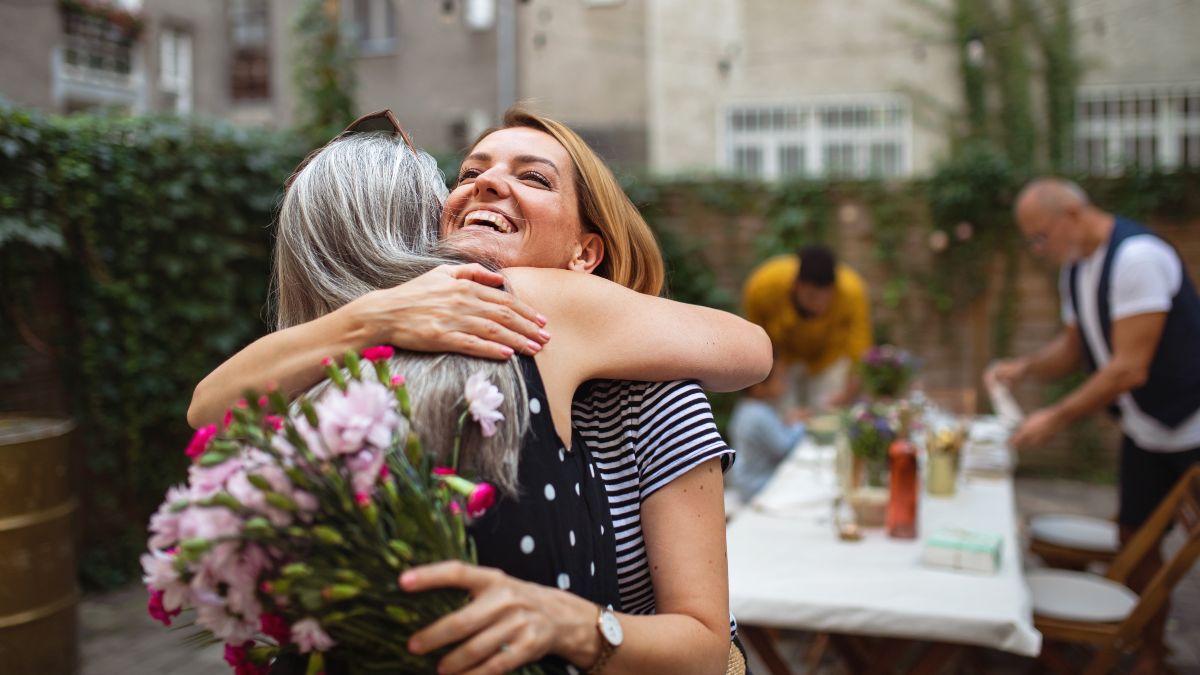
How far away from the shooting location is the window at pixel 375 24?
48.8 ft

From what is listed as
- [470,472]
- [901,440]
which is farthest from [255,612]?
[901,440]

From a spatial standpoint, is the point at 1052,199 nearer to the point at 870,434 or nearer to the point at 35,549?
the point at 870,434

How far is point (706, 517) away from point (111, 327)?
458 centimetres

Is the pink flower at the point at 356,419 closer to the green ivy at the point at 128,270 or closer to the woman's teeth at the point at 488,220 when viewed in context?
the woman's teeth at the point at 488,220

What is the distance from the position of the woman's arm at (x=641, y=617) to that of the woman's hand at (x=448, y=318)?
31 centimetres

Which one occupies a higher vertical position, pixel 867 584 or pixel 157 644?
pixel 867 584

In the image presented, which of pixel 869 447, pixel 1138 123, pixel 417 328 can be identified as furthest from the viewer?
pixel 1138 123

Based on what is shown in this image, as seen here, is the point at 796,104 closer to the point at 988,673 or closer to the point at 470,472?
the point at 988,673

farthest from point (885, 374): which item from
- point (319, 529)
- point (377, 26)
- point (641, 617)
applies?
point (377, 26)

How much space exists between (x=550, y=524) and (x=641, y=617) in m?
0.17

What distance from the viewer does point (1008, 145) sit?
11.8 metres

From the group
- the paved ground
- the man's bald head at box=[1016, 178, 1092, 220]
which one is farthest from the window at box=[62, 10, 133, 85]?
the man's bald head at box=[1016, 178, 1092, 220]

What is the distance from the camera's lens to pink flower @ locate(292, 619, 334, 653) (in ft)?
3.52

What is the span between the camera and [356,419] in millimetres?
1049
